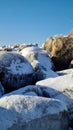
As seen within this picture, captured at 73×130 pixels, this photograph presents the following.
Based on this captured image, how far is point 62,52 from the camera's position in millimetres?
13617

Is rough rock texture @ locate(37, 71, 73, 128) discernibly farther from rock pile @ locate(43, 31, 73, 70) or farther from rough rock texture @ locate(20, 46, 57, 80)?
rock pile @ locate(43, 31, 73, 70)

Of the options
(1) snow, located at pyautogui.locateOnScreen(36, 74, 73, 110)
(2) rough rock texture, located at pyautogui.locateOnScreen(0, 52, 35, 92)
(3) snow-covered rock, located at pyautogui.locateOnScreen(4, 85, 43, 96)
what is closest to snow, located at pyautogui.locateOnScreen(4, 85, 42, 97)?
(3) snow-covered rock, located at pyautogui.locateOnScreen(4, 85, 43, 96)

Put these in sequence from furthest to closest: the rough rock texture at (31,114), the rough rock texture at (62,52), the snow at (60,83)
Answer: the rough rock texture at (62,52) → the snow at (60,83) → the rough rock texture at (31,114)

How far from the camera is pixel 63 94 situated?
8.01 meters

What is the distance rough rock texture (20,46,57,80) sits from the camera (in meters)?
11.1

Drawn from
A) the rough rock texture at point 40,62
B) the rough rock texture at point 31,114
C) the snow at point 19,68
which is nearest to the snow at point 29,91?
the rough rock texture at point 31,114

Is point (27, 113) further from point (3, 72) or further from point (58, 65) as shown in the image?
point (58, 65)

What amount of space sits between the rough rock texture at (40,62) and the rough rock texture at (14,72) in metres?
0.65

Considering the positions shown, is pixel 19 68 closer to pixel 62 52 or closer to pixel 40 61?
pixel 40 61

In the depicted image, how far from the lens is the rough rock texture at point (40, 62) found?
11086 mm

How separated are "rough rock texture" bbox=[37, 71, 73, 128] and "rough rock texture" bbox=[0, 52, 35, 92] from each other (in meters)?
1.37

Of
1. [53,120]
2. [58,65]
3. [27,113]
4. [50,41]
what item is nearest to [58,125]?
[53,120]

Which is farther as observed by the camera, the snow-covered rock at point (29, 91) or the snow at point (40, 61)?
the snow at point (40, 61)

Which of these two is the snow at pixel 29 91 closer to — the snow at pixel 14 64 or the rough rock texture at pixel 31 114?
the rough rock texture at pixel 31 114
